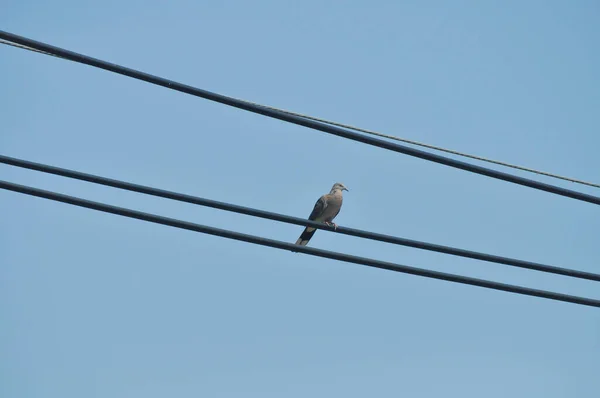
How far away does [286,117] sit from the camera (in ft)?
18.3

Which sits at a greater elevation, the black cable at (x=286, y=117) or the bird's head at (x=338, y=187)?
the bird's head at (x=338, y=187)

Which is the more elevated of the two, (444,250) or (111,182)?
(444,250)

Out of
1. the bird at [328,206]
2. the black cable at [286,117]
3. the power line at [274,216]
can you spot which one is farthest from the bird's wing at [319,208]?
the black cable at [286,117]

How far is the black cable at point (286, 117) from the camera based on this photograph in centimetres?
513

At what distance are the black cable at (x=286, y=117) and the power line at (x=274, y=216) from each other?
526mm

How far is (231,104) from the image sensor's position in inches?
215

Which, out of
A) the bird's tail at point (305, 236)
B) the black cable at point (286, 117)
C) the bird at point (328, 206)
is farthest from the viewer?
the bird at point (328, 206)

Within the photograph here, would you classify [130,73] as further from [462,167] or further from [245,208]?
[462,167]

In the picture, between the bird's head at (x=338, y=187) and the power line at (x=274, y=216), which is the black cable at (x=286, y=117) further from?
the bird's head at (x=338, y=187)

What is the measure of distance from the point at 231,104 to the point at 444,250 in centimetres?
179

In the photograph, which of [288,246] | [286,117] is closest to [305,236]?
[288,246]

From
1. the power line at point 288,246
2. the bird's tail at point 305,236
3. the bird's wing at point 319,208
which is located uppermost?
the bird's wing at point 319,208

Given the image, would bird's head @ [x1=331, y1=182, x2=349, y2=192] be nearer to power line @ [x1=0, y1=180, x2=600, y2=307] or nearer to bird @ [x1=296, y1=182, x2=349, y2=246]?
bird @ [x1=296, y1=182, x2=349, y2=246]

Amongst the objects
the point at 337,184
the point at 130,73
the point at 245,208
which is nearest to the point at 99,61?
the point at 130,73
